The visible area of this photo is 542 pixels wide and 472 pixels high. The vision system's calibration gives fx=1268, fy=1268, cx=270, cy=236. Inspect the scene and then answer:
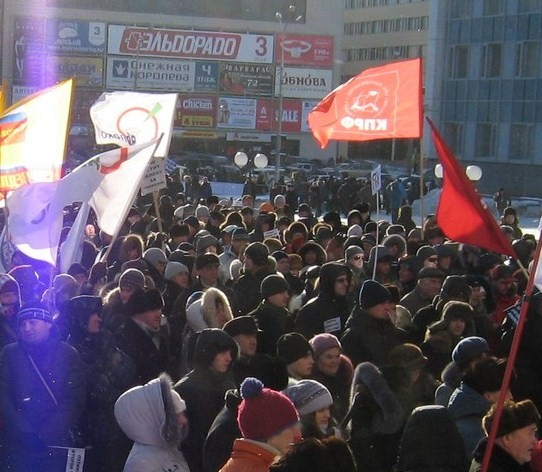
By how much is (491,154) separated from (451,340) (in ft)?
149

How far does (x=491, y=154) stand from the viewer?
52.2 metres

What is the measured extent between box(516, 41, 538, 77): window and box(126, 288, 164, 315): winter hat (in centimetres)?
4430

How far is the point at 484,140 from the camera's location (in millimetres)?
52656

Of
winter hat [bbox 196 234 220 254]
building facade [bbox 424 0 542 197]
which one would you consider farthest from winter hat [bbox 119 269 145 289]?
building facade [bbox 424 0 542 197]

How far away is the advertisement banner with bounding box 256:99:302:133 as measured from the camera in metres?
67.8

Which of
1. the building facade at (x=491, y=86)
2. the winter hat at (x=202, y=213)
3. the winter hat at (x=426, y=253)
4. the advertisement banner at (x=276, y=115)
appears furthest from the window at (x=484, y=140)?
the winter hat at (x=426, y=253)

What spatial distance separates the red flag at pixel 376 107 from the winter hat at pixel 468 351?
6.43 m

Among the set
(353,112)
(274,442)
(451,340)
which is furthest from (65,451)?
(353,112)

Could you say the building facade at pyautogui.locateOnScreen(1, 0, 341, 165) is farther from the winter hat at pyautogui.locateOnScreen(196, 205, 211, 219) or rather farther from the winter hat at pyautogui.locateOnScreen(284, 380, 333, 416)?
the winter hat at pyautogui.locateOnScreen(284, 380, 333, 416)

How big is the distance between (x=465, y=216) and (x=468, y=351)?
3.09ft

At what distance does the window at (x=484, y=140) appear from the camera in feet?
171

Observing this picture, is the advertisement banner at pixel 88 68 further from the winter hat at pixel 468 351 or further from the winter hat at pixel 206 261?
the winter hat at pixel 468 351

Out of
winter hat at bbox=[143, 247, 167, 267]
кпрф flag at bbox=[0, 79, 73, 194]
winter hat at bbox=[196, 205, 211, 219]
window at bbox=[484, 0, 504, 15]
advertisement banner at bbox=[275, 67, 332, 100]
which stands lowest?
winter hat at bbox=[196, 205, 211, 219]

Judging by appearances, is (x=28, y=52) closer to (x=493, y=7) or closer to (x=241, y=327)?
(x=493, y=7)
